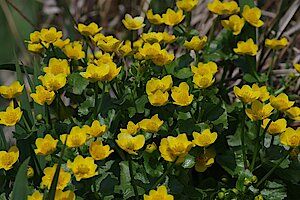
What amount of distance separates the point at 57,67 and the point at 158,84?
247mm

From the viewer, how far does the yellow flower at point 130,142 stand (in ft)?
3.84

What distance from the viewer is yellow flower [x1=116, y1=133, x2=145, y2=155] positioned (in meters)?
1.17

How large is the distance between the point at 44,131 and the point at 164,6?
0.71m

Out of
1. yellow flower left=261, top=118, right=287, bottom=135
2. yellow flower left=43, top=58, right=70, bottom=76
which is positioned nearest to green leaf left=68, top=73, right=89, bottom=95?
yellow flower left=43, top=58, right=70, bottom=76

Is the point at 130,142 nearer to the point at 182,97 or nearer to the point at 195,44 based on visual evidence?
the point at 182,97

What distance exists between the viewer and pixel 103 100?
1.40 m

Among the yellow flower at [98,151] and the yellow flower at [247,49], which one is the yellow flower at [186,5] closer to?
the yellow flower at [247,49]

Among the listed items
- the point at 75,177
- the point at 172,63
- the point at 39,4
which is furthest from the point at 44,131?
the point at 39,4

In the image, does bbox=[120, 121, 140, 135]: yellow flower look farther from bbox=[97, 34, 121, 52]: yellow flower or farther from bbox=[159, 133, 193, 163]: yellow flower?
bbox=[97, 34, 121, 52]: yellow flower

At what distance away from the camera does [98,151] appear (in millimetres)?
1200

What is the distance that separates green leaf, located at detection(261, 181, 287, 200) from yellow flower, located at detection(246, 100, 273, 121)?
0.17 meters

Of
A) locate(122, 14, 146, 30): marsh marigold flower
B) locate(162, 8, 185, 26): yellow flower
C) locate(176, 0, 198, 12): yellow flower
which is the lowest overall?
locate(122, 14, 146, 30): marsh marigold flower

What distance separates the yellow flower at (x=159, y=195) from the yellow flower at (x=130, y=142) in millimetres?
83

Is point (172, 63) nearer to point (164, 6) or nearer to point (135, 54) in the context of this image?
point (135, 54)
